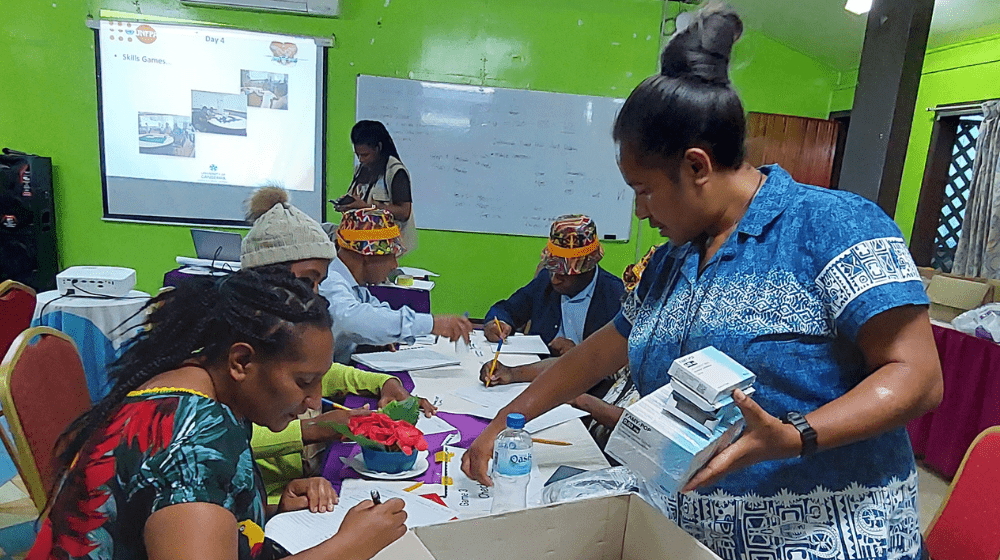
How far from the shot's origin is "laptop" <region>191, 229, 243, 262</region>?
3.30m

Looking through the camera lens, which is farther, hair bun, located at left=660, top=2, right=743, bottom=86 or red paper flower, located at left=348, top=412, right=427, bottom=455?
red paper flower, located at left=348, top=412, right=427, bottom=455

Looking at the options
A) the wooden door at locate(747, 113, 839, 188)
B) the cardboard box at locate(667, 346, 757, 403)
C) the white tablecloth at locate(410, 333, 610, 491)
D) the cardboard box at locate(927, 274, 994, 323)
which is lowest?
the white tablecloth at locate(410, 333, 610, 491)

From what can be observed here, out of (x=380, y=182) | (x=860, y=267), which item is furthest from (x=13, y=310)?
(x=860, y=267)

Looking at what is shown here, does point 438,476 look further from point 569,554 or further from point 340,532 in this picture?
point 569,554

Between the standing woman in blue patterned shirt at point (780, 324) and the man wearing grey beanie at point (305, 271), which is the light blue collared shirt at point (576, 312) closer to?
the man wearing grey beanie at point (305, 271)

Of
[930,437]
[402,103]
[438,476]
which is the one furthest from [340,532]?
[402,103]

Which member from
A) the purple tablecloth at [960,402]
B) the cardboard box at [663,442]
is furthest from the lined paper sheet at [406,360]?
the purple tablecloth at [960,402]

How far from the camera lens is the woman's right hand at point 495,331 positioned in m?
2.38

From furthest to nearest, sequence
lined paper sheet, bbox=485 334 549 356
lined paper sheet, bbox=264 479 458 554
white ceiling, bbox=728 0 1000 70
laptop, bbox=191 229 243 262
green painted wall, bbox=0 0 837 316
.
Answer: green painted wall, bbox=0 0 837 316 → white ceiling, bbox=728 0 1000 70 → laptop, bbox=191 229 243 262 → lined paper sheet, bbox=485 334 549 356 → lined paper sheet, bbox=264 479 458 554

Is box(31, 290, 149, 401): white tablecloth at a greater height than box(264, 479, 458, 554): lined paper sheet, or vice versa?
box(264, 479, 458, 554): lined paper sheet

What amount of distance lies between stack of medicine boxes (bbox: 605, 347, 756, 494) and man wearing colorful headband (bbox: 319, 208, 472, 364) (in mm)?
1321

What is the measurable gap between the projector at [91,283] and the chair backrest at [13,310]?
0.81 metres

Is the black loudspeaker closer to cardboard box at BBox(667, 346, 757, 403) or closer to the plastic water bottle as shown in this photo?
the plastic water bottle

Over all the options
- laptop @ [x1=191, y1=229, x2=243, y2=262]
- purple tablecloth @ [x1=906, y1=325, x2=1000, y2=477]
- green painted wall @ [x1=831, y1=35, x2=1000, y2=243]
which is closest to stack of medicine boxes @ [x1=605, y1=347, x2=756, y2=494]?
purple tablecloth @ [x1=906, y1=325, x2=1000, y2=477]
